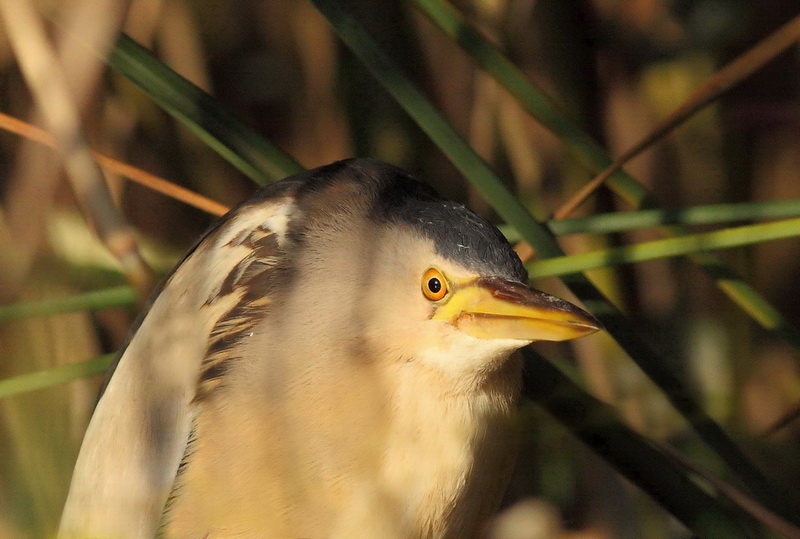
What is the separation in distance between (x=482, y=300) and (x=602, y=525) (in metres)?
0.81

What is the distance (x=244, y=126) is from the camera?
1.10 metres

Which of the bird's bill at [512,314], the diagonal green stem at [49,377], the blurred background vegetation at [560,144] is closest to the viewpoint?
the bird's bill at [512,314]

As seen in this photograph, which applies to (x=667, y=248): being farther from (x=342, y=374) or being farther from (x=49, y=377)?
(x=49, y=377)

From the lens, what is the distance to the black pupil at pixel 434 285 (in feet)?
3.13

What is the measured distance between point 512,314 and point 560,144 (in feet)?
2.61

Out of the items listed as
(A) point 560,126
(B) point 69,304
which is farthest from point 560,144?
(B) point 69,304

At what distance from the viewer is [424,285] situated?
959 millimetres

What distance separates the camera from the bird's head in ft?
2.99

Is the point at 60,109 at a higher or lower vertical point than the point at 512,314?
higher

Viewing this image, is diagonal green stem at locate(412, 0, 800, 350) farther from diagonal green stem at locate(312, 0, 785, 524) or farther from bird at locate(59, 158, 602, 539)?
bird at locate(59, 158, 602, 539)

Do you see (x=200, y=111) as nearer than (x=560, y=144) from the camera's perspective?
Yes

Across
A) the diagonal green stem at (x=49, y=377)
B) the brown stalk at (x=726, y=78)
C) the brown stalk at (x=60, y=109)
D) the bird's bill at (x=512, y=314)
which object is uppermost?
the brown stalk at (x=60, y=109)

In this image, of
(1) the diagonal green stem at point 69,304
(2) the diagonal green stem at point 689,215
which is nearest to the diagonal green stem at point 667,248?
(2) the diagonal green stem at point 689,215

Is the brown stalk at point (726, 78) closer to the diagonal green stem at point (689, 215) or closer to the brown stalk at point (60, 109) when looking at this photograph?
the diagonal green stem at point (689, 215)
